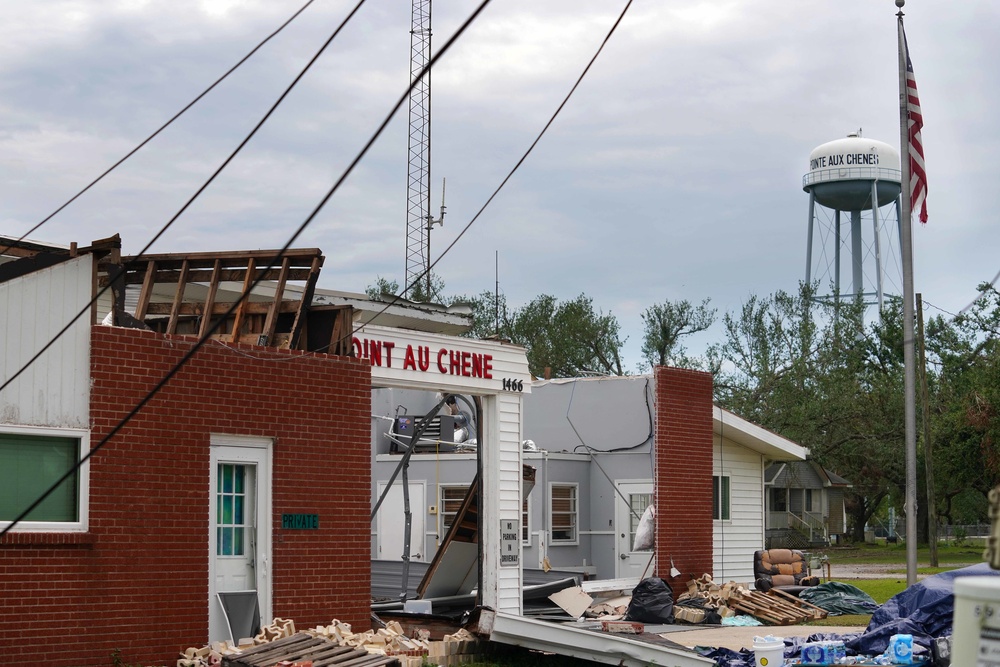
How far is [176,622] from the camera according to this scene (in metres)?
13.0

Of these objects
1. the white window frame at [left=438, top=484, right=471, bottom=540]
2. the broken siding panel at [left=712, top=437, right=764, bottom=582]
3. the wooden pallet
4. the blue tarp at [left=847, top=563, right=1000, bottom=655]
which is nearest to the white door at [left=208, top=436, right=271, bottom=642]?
the wooden pallet

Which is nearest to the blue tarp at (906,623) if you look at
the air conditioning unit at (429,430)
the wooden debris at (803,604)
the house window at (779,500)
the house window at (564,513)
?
the wooden debris at (803,604)

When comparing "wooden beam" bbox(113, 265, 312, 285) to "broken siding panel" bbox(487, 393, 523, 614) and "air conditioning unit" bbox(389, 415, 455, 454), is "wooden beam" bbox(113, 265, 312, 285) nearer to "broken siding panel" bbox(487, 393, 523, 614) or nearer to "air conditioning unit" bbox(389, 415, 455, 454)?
"broken siding panel" bbox(487, 393, 523, 614)

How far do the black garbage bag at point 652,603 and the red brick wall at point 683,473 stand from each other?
1.37 meters

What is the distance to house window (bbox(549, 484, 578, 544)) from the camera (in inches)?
971

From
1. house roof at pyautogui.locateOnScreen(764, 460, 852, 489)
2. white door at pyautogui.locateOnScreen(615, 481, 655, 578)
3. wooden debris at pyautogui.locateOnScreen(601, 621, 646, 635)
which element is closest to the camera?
wooden debris at pyautogui.locateOnScreen(601, 621, 646, 635)

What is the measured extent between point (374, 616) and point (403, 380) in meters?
2.95

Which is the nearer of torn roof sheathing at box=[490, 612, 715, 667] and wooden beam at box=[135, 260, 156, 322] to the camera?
wooden beam at box=[135, 260, 156, 322]

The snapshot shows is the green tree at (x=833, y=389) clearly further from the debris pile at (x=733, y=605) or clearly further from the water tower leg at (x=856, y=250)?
the debris pile at (x=733, y=605)

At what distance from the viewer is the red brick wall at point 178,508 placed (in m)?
11.9

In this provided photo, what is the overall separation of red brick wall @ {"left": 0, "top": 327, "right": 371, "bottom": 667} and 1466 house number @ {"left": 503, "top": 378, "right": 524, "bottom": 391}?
2.87 metres

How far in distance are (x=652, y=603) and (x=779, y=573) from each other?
17.7 feet

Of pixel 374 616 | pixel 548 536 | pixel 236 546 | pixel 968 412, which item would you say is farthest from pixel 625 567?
pixel 968 412

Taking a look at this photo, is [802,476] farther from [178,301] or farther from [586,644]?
[178,301]
